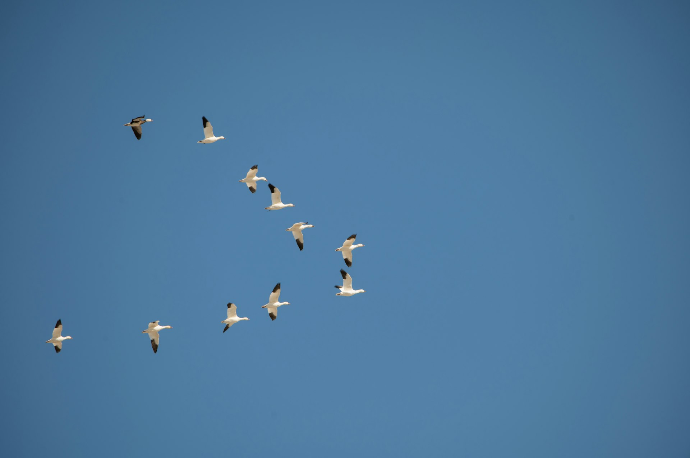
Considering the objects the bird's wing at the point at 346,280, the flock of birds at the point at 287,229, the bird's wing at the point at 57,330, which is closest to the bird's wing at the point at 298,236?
the flock of birds at the point at 287,229

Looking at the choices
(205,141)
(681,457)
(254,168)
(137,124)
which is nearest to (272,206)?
(254,168)

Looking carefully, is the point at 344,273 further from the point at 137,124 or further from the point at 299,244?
the point at 137,124

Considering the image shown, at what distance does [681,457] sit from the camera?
69.5 metres

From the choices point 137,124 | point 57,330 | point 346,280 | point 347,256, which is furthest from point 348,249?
point 57,330

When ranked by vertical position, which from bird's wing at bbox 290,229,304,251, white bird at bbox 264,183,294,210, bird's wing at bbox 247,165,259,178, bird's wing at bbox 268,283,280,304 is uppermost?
bird's wing at bbox 247,165,259,178

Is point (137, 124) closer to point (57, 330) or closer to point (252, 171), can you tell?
point (252, 171)

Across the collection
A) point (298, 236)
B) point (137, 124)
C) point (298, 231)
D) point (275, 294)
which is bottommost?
point (275, 294)

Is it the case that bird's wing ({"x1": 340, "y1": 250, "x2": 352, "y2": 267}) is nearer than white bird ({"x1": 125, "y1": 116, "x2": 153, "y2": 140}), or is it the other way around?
white bird ({"x1": 125, "y1": 116, "x2": 153, "y2": 140})

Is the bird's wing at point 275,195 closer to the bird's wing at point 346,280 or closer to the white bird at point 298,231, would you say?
the white bird at point 298,231

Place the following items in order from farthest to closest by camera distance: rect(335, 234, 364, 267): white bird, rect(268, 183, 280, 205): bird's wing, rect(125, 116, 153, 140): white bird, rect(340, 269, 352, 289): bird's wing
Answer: rect(268, 183, 280, 205): bird's wing
rect(340, 269, 352, 289): bird's wing
rect(335, 234, 364, 267): white bird
rect(125, 116, 153, 140): white bird

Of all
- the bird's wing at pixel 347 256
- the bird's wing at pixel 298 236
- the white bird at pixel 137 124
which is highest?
the white bird at pixel 137 124

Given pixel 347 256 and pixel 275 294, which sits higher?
pixel 347 256

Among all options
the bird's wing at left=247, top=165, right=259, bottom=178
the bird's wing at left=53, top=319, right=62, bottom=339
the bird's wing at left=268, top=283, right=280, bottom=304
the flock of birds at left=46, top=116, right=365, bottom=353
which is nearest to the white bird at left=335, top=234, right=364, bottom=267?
the flock of birds at left=46, top=116, right=365, bottom=353

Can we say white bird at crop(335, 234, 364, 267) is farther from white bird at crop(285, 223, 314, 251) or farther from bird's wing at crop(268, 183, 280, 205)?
bird's wing at crop(268, 183, 280, 205)
